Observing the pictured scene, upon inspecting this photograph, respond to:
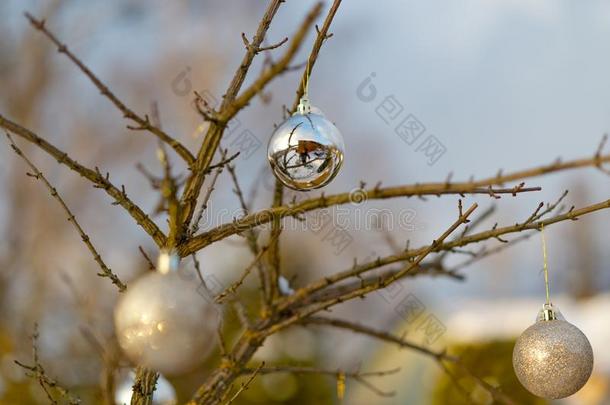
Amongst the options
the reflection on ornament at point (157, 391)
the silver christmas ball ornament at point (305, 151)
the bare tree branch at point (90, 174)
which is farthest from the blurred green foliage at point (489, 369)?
the bare tree branch at point (90, 174)

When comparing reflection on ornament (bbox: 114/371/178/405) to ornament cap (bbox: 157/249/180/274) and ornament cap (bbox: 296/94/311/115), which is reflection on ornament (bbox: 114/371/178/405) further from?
ornament cap (bbox: 296/94/311/115)

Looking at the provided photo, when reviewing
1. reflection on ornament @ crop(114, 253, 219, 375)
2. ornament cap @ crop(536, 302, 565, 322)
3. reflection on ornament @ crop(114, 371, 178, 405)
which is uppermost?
reflection on ornament @ crop(114, 371, 178, 405)

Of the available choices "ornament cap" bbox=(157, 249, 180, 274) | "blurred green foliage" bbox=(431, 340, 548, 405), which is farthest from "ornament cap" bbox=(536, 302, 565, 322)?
"blurred green foliage" bbox=(431, 340, 548, 405)

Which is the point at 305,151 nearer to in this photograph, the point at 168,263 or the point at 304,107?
the point at 304,107

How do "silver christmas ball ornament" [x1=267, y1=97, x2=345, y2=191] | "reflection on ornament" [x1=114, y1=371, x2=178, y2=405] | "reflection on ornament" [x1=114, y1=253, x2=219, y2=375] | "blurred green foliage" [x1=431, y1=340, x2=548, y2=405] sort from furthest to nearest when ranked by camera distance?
"blurred green foliage" [x1=431, y1=340, x2=548, y2=405], "reflection on ornament" [x1=114, y1=371, x2=178, y2=405], "silver christmas ball ornament" [x1=267, y1=97, x2=345, y2=191], "reflection on ornament" [x1=114, y1=253, x2=219, y2=375]

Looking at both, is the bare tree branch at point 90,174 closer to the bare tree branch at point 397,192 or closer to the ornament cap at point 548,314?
the bare tree branch at point 397,192

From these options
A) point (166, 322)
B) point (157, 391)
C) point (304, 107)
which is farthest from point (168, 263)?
point (157, 391)

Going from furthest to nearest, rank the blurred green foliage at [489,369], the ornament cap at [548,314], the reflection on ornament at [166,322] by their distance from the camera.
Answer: the blurred green foliage at [489,369] → the ornament cap at [548,314] → the reflection on ornament at [166,322]
